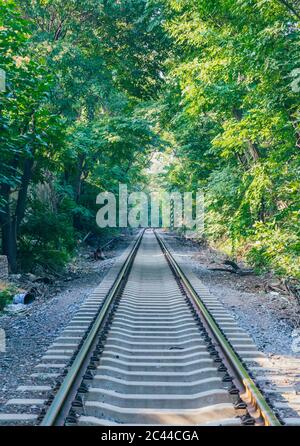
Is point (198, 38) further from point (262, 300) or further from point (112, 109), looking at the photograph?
point (112, 109)

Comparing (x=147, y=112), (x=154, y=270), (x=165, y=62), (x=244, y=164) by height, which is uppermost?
(x=165, y=62)

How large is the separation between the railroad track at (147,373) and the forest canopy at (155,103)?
322 centimetres

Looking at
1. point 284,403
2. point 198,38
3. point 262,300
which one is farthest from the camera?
point 198,38

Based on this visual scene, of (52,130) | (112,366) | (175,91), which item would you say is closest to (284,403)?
(112,366)

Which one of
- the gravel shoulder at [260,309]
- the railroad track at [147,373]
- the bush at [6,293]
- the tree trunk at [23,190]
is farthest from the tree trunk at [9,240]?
the gravel shoulder at [260,309]

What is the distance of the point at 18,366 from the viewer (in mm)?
5543

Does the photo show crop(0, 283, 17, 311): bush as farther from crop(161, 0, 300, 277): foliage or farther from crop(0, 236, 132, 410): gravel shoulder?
crop(161, 0, 300, 277): foliage

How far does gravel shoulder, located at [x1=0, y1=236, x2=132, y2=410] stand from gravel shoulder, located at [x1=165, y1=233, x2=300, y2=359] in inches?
126

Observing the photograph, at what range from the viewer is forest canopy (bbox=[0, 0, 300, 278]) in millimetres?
8953

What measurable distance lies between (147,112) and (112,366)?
1586 cm

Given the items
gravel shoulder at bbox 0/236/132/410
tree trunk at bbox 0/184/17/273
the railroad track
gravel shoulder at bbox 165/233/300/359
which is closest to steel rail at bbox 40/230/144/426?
the railroad track

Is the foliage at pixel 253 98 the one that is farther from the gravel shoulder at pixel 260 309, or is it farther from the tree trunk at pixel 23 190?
the tree trunk at pixel 23 190

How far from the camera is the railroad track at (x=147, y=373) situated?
4.00 meters

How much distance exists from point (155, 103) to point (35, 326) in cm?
1449
